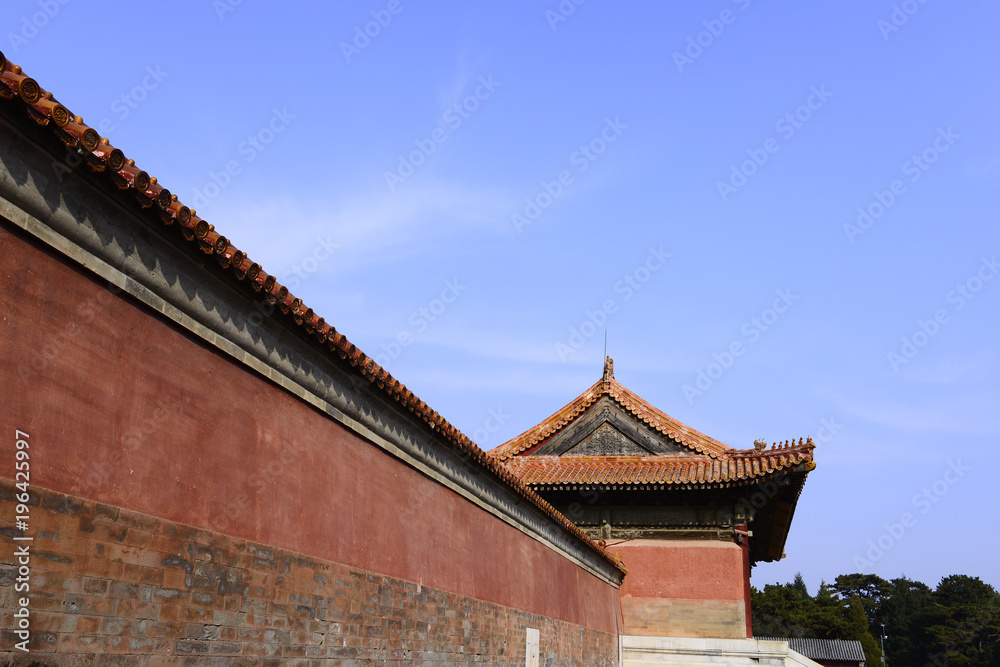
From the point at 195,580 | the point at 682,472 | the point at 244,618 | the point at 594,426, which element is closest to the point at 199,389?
the point at 195,580

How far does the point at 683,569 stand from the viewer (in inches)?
575

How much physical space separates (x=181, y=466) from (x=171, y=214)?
1358mm

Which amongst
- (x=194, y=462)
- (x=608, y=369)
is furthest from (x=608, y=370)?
(x=194, y=462)

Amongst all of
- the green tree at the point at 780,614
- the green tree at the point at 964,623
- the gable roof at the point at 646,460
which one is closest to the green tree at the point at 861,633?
the green tree at the point at 780,614

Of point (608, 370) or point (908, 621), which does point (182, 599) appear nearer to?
point (608, 370)

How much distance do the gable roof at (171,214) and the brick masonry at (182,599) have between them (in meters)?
1.45

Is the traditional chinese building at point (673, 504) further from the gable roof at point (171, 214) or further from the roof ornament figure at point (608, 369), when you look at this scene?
the gable roof at point (171, 214)

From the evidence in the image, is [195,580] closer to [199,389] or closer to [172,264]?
[199,389]

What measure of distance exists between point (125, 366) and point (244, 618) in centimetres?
169

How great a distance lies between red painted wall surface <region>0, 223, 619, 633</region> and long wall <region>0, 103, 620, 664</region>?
1 centimetres

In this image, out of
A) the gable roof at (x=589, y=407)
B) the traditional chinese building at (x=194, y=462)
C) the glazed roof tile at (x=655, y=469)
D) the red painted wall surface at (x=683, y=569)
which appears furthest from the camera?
the gable roof at (x=589, y=407)

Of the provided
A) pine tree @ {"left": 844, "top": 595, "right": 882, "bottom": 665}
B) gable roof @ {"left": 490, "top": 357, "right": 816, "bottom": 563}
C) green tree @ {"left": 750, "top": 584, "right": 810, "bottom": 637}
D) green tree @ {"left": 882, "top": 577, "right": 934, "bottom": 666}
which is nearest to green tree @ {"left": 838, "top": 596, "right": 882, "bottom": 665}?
pine tree @ {"left": 844, "top": 595, "right": 882, "bottom": 665}

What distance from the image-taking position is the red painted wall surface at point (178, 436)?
3613 mm

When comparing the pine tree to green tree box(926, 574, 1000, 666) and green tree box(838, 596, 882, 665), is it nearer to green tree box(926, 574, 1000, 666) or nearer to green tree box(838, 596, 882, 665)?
green tree box(838, 596, 882, 665)
